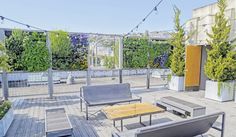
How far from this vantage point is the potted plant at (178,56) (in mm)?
8219

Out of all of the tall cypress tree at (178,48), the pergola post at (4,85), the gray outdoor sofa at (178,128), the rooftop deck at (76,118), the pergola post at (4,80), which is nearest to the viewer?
the gray outdoor sofa at (178,128)

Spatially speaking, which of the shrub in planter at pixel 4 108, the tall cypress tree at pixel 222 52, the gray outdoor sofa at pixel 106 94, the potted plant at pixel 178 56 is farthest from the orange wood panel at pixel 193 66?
the shrub in planter at pixel 4 108

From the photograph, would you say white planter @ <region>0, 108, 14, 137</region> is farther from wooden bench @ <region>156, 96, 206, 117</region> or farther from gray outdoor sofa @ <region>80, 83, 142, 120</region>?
wooden bench @ <region>156, 96, 206, 117</region>

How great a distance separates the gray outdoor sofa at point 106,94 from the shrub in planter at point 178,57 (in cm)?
383

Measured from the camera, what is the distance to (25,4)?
708 cm

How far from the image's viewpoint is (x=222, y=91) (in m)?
6.65

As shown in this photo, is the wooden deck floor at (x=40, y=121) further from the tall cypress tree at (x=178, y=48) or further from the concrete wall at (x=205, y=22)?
the concrete wall at (x=205, y=22)

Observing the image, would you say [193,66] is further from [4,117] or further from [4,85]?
[4,85]

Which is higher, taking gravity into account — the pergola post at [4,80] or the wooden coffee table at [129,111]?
the pergola post at [4,80]

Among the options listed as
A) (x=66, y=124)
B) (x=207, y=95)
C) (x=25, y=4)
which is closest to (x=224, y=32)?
(x=207, y=95)

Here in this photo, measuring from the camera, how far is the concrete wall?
300 inches

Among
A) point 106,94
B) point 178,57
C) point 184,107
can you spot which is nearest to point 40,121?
point 106,94

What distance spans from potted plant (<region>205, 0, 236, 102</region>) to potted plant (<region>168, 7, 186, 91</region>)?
1626 mm

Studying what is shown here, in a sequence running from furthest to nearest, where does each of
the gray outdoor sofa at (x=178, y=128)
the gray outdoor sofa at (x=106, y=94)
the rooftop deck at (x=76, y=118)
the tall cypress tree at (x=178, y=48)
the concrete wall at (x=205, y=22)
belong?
the tall cypress tree at (x=178, y=48) → the concrete wall at (x=205, y=22) → the gray outdoor sofa at (x=106, y=94) → the rooftop deck at (x=76, y=118) → the gray outdoor sofa at (x=178, y=128)
